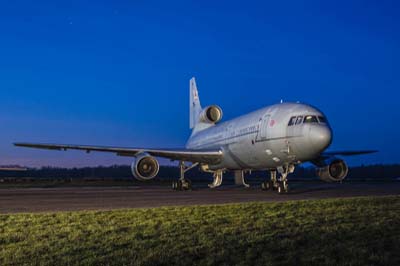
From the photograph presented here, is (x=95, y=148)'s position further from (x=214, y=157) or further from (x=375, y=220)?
(x=375, y=220)

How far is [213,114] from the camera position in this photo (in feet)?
114

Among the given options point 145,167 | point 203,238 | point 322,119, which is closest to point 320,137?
point 322,119

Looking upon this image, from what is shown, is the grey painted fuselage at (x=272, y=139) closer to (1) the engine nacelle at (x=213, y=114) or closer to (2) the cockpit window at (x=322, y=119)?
(2) the cockpit window at (x=322, y=119)

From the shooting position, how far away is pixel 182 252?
6887mm

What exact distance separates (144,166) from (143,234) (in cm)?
1560

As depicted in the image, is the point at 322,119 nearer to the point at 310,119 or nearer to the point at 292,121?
the point at 310,119

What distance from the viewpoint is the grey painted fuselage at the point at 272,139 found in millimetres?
19422

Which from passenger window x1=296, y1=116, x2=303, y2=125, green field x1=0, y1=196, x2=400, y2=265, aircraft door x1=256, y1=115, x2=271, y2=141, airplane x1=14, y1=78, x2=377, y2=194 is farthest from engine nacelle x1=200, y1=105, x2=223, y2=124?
green field x1=0, y1=196, x2=400, y2=265

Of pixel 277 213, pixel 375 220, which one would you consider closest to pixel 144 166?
pixel 277 213

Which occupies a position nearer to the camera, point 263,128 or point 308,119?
point 308,119

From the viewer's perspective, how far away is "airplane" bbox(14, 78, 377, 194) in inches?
781

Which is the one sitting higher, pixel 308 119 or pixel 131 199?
pixel 308 119

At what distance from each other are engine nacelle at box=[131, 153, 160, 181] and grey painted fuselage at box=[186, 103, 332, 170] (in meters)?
4.71

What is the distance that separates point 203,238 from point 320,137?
39.8 ft
